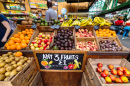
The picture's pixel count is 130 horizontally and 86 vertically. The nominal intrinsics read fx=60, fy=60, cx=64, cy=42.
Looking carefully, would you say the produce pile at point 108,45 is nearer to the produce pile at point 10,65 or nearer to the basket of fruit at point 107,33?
the basket of fruit at point 107,33

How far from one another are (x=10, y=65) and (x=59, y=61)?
971 mm

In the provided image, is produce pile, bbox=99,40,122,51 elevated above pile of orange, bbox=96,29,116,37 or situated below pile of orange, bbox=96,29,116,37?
below

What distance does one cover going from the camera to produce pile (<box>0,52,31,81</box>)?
3.22ft

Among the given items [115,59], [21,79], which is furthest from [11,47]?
[115,59]

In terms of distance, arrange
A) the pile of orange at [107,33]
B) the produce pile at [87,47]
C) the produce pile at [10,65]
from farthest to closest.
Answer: the pile of orange at [107,33], the produce pile at [87,47], the produce pile at [10,65]

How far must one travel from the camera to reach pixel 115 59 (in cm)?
142

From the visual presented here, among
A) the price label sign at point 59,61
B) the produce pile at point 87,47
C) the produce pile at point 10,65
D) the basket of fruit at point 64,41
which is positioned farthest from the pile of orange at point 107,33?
the produce pile at point 10,65

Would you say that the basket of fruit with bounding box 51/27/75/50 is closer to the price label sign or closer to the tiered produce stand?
the tiered produce stand

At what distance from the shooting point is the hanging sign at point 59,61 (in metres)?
1.42

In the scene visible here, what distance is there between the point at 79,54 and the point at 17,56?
1.41m

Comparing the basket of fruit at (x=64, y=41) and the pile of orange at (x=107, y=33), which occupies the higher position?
the pile of orange at (x=107, y=33)

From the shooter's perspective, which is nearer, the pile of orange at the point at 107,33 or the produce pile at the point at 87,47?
the produce pile at the point at 87,47

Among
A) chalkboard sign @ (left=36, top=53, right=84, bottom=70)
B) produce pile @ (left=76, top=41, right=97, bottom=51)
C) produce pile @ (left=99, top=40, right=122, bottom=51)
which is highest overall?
produce pile @ (left=99, top=40, right=122, bottom=51)

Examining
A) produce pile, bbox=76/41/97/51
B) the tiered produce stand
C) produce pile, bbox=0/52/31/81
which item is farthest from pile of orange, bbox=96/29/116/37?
produce pile, bbox=0/52/31/81
